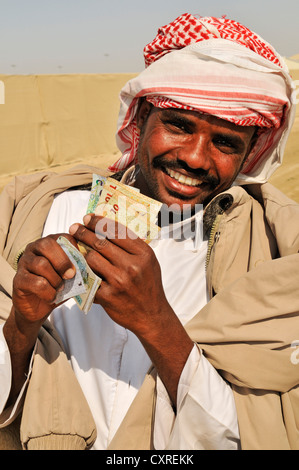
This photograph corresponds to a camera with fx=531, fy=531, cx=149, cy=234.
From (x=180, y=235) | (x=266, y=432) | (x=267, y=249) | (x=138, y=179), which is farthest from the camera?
(x=138, y=179)

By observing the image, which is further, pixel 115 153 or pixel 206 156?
pixel 115 153

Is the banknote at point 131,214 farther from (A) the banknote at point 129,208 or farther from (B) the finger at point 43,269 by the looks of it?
(B) the finger at point 43,269

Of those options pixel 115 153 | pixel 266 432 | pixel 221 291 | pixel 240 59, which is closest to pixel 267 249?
pixel 221 291

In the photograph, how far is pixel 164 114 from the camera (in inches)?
103

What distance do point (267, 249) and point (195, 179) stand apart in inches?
18.7

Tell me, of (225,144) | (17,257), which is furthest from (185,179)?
(17,257)

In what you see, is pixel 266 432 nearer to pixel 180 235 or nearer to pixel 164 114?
pixel 180 235

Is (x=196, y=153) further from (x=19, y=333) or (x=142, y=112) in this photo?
(x=19, y=333)

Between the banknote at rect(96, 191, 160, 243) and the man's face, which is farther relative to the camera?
the man's face

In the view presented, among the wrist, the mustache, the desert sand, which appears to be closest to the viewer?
the wrist

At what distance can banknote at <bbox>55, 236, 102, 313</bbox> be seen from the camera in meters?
1.74

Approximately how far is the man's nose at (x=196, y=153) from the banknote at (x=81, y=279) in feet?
2.98

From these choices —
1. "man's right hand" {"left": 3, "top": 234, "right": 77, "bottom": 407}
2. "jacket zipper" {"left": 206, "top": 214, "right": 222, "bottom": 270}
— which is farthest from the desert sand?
"man's right hand" {"left": 3, "top": 234, "right": 77, "bottom": 407}

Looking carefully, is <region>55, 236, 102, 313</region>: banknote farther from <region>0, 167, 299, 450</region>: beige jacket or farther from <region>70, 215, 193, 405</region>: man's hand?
<region>0, 167, 299, 450</region>: beige jacket
